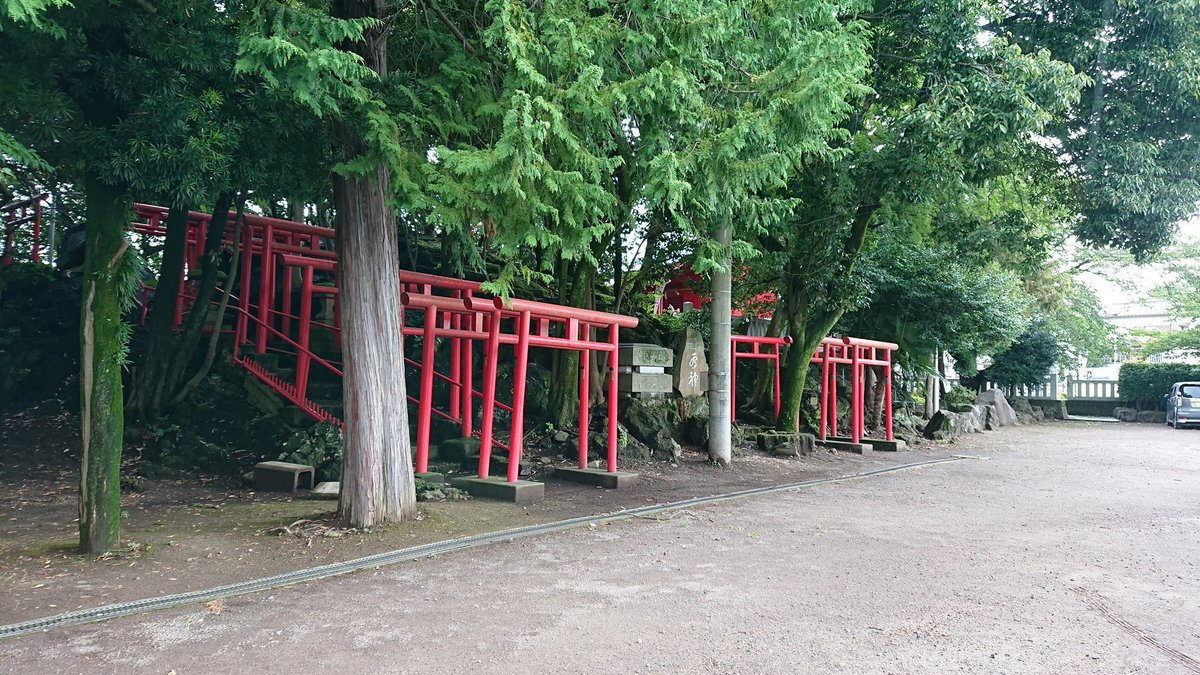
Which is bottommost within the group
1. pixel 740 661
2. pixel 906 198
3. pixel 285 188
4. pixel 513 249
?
pixel 740 661

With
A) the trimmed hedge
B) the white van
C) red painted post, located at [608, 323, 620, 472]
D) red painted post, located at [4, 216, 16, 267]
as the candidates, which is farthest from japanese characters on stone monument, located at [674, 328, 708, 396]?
the trimmed hedge

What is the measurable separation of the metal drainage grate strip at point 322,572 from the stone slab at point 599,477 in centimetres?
96

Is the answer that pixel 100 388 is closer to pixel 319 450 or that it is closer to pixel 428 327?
pixel 428 327

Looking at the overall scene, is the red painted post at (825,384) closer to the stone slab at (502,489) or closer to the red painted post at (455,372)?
the red painted post at (455,372)

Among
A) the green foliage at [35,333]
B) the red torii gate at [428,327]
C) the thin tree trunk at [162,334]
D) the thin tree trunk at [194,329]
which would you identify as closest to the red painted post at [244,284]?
the red torii gate at [428,327]

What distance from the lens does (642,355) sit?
1128 centimetres

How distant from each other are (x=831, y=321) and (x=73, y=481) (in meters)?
11.0

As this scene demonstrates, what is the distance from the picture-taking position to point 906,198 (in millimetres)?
10250

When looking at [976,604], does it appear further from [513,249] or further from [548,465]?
[548,465]

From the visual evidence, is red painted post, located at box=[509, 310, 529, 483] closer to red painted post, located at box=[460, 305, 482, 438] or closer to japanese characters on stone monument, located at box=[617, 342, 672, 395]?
red painted post, located at box=[460, 305, 482, 438]

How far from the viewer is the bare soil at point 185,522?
4.89m

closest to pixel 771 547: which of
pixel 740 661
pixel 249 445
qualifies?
pixel 740 661

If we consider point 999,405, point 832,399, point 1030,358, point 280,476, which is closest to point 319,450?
point 280,476

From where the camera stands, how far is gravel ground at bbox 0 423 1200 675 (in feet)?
12.2
